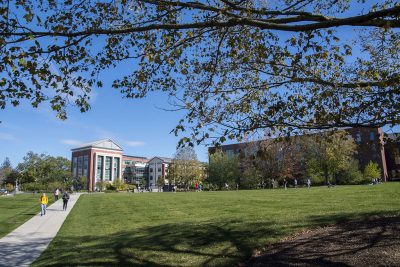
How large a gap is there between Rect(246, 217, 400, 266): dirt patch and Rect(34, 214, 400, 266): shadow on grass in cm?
2

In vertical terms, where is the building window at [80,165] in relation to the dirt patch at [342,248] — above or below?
above

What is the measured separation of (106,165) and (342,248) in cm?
13663

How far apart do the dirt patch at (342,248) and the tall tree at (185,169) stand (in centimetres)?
8015

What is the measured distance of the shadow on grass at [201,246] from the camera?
807cm

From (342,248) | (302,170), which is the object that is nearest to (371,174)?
(302,170)

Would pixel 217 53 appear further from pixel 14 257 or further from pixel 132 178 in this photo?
pixel 132 178

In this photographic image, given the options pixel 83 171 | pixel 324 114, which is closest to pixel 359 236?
pixel 324 114

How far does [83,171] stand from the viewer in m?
137

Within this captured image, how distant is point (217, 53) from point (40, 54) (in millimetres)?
4082

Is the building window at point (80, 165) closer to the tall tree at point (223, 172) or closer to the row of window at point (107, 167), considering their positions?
the row of window at point (107, 167)

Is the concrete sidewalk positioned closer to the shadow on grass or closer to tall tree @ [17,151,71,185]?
the shadow on grass

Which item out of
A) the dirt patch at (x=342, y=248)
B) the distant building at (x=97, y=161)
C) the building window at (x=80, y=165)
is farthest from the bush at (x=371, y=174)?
the building window at (x=80, y=165)

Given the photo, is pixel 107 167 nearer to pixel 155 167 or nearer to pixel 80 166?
pixel 80 166

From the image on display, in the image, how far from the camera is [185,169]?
90.1 meters
